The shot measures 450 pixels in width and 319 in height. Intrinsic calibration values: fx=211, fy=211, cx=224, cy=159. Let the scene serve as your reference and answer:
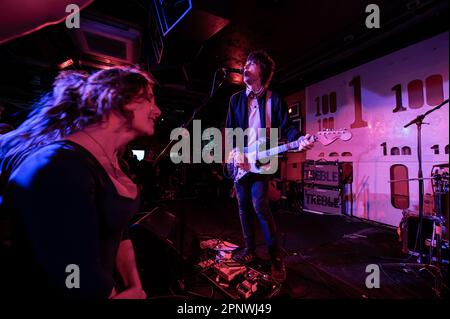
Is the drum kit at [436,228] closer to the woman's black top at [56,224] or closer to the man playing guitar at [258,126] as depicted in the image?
the man playing guitar at [258,126]

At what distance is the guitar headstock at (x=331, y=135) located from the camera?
7.82 ft

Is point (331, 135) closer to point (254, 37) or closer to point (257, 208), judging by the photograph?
point (257, 208)

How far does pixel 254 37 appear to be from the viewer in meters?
4.51

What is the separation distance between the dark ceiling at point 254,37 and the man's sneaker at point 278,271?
1.85 m

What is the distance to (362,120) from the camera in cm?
523

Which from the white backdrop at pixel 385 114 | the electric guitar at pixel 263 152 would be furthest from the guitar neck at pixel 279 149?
the white backdrop at pixel 385 114

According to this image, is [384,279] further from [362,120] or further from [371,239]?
[362,120]

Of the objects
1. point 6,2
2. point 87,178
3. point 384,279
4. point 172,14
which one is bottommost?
point 384,279

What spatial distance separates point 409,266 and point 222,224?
10.0ft

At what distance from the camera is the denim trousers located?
2.29m

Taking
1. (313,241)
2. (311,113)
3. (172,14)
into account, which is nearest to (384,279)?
(313,241)

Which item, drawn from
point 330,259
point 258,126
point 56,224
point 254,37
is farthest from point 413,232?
point 254,37

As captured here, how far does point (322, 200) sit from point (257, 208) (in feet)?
13.4

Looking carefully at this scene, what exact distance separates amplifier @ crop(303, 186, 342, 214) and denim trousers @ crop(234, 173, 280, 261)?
3741mm
